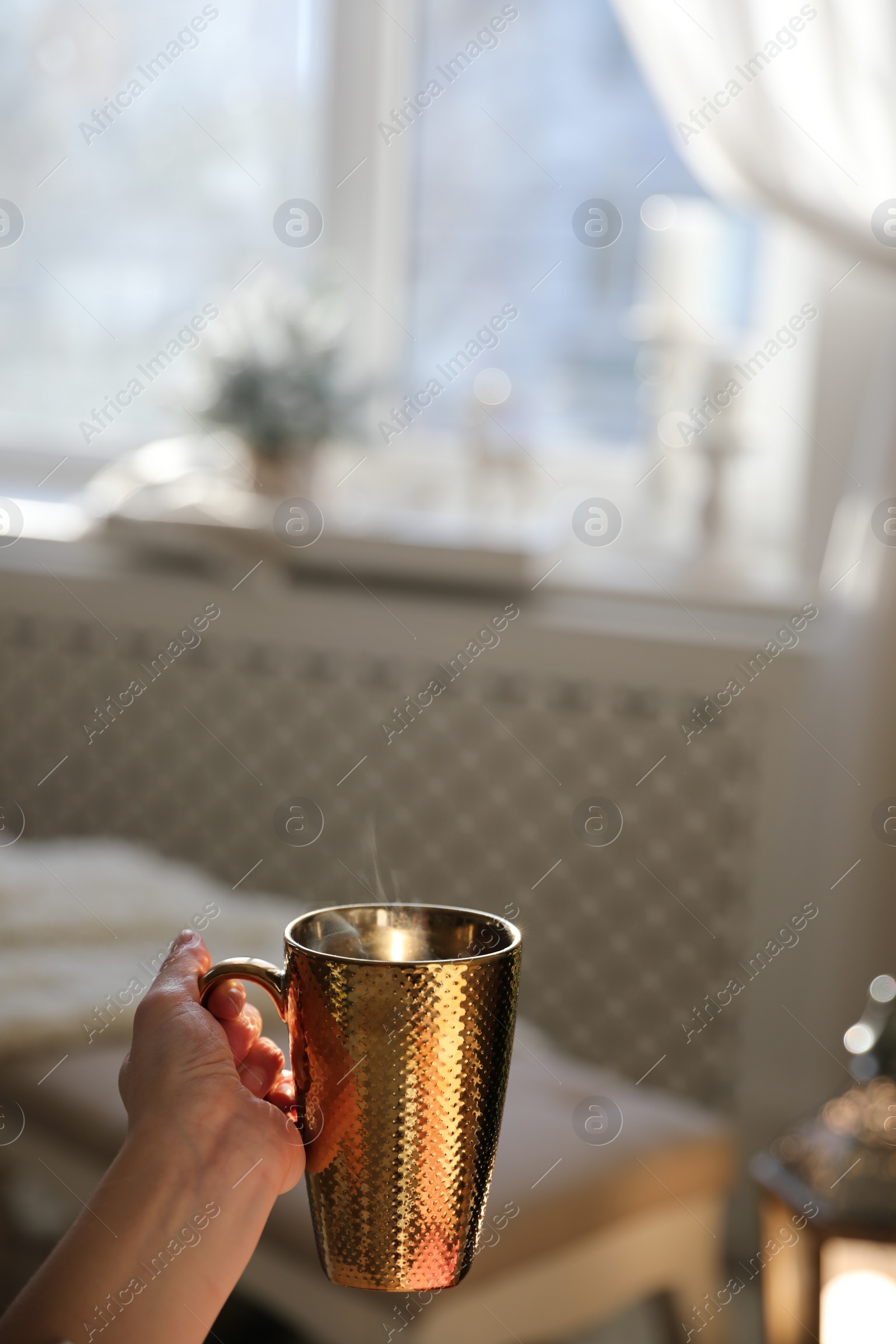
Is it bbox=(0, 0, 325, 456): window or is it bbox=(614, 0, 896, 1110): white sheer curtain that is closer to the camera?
bbox=(614, 0, 896, 1110): white sheer curtain

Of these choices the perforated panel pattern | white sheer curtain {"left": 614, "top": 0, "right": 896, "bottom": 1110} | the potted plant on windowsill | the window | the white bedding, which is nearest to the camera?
the white bedding

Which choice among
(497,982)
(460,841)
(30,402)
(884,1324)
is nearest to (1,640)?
(30,402)

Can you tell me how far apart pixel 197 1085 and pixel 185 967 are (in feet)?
0.16

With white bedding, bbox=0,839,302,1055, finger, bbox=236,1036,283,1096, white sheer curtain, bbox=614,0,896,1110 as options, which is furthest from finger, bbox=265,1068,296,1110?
white sheer curtain, bbox=614,0,896,1110

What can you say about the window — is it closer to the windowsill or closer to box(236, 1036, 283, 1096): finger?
the windowsill

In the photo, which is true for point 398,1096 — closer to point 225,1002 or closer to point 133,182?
point 225,1002

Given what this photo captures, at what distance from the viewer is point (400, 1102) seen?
0.40 m

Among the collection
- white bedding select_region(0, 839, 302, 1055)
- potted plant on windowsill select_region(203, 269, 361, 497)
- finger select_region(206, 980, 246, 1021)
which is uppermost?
potted plant on windowsill select_region(203, 269, 361, 497)

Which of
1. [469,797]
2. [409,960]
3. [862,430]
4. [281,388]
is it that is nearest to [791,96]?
[862,430]

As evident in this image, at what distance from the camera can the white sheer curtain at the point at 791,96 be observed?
5.91ft

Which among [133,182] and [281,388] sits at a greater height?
[133,182]

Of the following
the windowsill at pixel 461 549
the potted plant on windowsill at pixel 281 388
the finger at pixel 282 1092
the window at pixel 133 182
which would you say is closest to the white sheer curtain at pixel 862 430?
the windowsill at pixel 461 549

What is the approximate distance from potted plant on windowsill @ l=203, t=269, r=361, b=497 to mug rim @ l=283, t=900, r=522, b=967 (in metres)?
1.81

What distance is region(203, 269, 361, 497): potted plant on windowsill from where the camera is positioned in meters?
2.21
